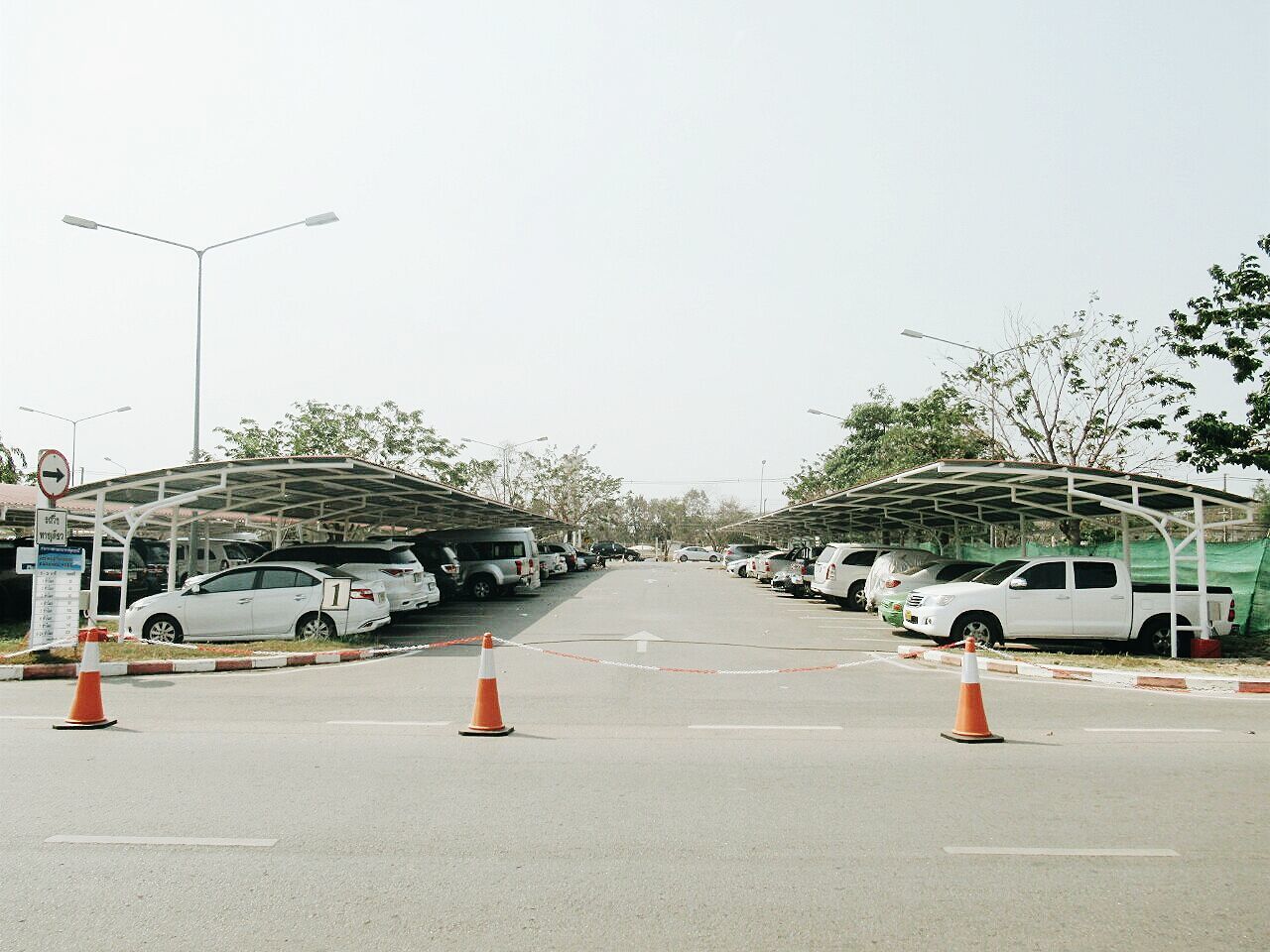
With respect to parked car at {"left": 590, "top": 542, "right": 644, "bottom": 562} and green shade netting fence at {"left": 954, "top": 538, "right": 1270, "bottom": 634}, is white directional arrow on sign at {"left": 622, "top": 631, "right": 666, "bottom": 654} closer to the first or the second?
green shade netting fence at {"left": 954, "top": 538, "right": 1270, "bottom": 634}

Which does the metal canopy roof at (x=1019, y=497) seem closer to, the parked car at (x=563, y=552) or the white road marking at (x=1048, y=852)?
the white road marking at (x=1048, y=852)

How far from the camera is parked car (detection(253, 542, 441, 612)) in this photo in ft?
64.5

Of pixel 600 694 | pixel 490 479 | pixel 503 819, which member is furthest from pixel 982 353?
pixel 490 479

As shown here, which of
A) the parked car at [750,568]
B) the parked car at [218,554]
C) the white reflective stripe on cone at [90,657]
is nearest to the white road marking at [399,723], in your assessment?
the white reflective stripe on cone at [90,657]

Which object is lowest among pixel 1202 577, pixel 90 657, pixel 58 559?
pixel 90 657

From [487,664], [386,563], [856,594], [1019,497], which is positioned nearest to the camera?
[487,664]

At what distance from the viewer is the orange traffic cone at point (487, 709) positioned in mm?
9031

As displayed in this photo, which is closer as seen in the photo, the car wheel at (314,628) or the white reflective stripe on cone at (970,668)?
the white reflective stripe on cone at (970,668)

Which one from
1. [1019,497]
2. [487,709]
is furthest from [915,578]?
[487,709]

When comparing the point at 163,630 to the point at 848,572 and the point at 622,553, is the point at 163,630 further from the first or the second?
the point at 622,553

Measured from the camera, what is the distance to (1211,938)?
4391mm

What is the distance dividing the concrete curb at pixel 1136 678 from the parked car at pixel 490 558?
1650 centimetres

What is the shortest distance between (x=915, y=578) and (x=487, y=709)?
1373cm

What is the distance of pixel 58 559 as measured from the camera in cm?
1393
